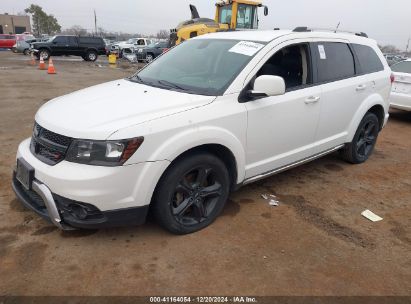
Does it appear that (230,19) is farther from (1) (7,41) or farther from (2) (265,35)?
(1) (7,41)

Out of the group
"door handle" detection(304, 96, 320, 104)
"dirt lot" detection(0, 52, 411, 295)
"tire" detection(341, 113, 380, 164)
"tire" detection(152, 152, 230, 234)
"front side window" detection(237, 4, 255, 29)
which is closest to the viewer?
"dirt lot" detection(0, 52, 411, 295)

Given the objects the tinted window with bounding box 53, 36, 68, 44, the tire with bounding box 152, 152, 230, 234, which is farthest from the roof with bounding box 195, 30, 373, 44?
the tinted window with bounding box 53, 36, 68, 44

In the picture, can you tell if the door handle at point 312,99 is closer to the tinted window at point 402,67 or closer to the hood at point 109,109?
the hood at point 109,109

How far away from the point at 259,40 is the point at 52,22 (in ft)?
298

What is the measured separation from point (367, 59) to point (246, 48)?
89.3 inches

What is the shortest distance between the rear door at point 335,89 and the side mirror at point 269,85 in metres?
1.08

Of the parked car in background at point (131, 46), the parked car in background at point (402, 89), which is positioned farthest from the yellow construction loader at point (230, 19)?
the parked car in background at point (131, 46)

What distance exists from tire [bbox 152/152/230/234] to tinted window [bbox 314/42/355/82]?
1.81 metres

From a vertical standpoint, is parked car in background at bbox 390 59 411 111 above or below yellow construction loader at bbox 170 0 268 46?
below

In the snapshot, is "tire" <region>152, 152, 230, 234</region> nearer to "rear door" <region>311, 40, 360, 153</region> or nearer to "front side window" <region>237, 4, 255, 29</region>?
"rear door" <region>311, 40, 360, 153</region>

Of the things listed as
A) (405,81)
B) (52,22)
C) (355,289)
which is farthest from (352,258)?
(52,22)

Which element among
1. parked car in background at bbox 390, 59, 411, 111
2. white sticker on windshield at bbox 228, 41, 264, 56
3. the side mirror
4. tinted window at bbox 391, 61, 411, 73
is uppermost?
white sticker on windshield at bbox 228, 41, 264, 56

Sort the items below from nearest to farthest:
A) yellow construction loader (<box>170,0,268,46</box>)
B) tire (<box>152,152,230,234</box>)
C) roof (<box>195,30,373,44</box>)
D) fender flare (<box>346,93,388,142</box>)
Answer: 1. tire (<box>152,152,230,234</box>)
2. roof (<box>195,30,373,44</box>)
3. fender flare (<box>346,93,388,142</box>)
4. yellow construction loader (<box>170,0,268,46</box>)

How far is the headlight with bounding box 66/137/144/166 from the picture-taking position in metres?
2.72
